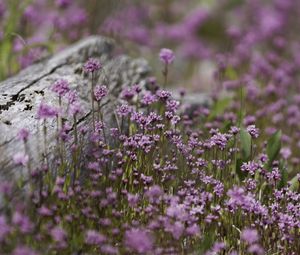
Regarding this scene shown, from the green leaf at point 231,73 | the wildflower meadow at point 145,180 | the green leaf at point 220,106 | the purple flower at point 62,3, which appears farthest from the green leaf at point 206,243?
the green leaf at point 231,73

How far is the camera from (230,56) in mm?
9320

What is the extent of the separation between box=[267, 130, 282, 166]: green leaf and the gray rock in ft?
4.78

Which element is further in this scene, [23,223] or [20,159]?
[20,159]

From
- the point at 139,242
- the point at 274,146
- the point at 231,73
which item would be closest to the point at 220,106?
the point at 231,73

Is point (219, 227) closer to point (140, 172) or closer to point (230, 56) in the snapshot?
point (140, 172)

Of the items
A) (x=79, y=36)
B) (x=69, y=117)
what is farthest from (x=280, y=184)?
(x=79, y=36)

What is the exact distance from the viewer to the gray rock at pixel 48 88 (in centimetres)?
412

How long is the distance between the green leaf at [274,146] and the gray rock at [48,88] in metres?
1.46

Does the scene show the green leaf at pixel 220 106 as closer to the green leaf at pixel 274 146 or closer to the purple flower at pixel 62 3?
the green leaf at pixel 274 146

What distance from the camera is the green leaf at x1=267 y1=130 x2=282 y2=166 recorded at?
550 centimetres

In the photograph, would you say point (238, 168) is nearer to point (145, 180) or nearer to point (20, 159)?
point (145, 180)

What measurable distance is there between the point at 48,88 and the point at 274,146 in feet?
6.82

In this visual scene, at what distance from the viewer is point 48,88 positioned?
5.06 m

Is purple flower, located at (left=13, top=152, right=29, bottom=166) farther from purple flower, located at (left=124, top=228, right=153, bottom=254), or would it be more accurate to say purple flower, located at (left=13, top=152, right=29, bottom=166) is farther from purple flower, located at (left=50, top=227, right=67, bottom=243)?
purple flower, located at (left=124, top=228, right=153, bottom=254)
